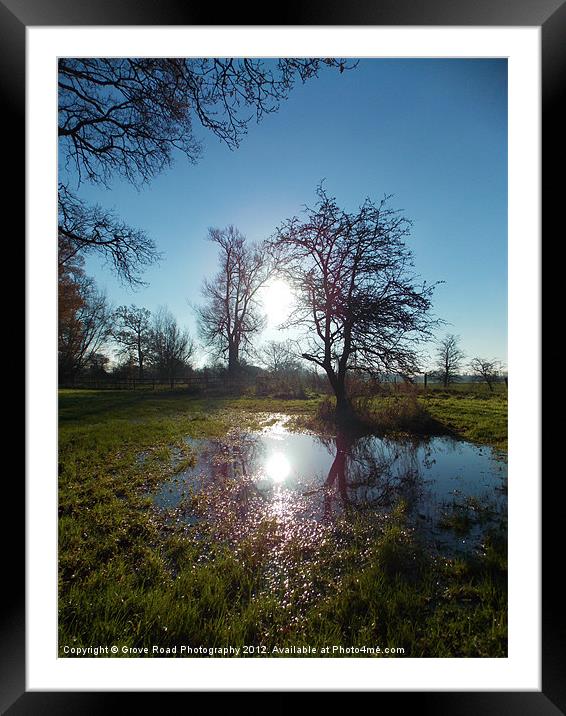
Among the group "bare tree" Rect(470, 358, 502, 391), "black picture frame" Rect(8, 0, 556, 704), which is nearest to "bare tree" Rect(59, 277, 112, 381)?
"black picture frame" Rect(8, 0, 556, 704)

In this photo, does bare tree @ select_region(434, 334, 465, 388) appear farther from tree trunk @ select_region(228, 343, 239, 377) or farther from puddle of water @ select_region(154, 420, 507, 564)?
tree trunk @ select_region(228, 343, 239, 377)

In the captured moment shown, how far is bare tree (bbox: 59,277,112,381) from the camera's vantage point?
66.7 inches

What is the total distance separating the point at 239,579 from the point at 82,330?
6.37ft

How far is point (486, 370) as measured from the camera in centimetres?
170

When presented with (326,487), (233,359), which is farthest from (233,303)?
(326,487)

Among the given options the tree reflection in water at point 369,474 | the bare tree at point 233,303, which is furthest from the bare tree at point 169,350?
the tree reflection in water at point 369,474

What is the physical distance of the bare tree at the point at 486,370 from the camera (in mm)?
1627

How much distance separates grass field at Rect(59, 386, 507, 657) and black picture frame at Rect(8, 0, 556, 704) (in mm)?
182
